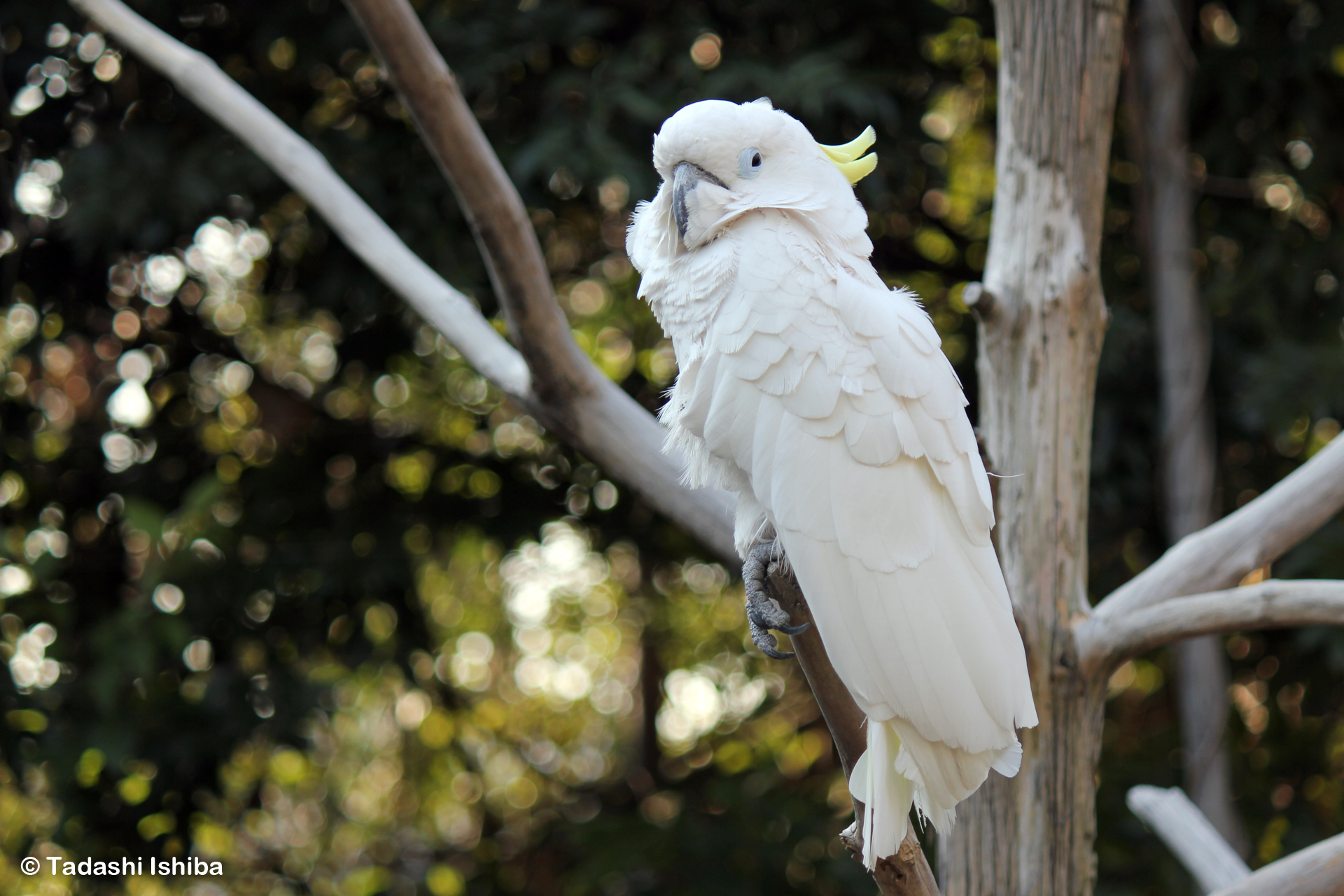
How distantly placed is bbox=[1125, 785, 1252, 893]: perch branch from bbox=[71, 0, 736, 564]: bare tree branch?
0.69 metres

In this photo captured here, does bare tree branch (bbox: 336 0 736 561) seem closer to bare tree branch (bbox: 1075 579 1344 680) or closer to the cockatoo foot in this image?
the cockatoo foot

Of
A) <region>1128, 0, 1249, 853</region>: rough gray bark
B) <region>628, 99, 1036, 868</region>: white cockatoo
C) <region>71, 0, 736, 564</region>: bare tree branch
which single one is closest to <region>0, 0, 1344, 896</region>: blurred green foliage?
<region>1128, 0, 1249, 853</region>: rough gray bark

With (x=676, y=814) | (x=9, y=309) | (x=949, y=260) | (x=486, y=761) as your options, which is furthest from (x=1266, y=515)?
(x=486, y=761)

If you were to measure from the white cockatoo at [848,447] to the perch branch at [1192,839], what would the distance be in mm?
622

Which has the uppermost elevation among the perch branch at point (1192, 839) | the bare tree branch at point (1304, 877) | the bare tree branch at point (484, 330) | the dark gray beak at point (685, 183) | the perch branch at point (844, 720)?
the dark gray beak at point (685, 183)

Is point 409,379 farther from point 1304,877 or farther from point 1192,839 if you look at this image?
point 1304,877

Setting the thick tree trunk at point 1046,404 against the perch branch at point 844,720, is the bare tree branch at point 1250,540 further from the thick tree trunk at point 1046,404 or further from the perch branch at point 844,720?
the perch branch at point 844,720

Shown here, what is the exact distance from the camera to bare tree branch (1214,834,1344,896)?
1.13 m

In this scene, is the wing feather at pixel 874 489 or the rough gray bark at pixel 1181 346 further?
the rough gray bark at pixel 1181 346

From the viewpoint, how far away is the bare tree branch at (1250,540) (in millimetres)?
1242

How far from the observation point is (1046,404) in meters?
1.27

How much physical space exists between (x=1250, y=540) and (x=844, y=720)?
624 millimetres

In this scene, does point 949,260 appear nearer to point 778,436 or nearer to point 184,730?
point 778,436

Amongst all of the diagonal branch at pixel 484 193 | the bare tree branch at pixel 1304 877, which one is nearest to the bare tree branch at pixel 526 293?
the diagonal branch at pixel 484 193
